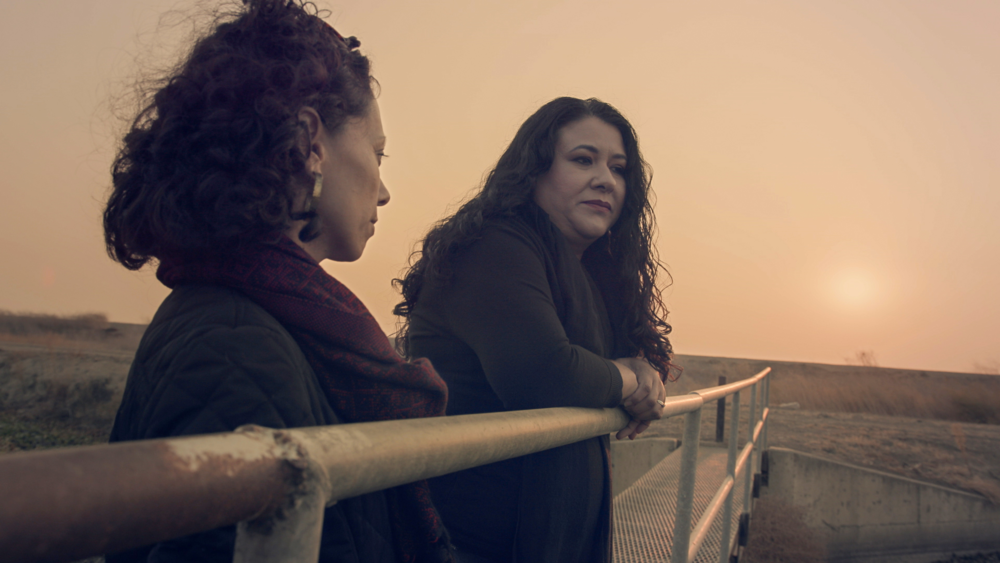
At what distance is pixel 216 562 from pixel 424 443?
0.27 m

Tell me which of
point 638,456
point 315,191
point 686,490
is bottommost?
point 638,456

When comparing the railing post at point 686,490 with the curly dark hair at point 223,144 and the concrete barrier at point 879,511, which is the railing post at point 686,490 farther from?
the concrete barrier at point 879,511

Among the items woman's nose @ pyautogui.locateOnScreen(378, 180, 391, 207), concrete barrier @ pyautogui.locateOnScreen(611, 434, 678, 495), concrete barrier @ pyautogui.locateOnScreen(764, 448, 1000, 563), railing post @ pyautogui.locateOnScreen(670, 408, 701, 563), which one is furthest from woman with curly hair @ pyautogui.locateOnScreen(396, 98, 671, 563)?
concrete barrier @ pyautogui.locateOnScreen(764, 448, 1000, 563)

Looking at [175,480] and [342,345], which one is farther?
[342,345]

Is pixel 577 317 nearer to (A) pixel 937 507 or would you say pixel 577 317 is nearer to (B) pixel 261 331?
(B) pixel 261 331

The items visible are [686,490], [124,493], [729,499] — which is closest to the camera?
[124,493]

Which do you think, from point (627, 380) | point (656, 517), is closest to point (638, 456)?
point (656, 517)

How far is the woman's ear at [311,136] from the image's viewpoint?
0.83 meters

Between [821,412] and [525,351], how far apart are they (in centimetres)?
1444

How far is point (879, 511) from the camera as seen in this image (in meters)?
7.49

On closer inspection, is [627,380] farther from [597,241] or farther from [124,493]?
[124,493]

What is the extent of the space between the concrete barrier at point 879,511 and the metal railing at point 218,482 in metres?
8.34

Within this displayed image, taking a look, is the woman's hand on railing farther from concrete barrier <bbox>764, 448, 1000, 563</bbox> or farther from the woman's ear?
concrete barrier <bbox>764, 448, 1000, 563</bbox>

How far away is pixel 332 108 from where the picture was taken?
0.89 meters
